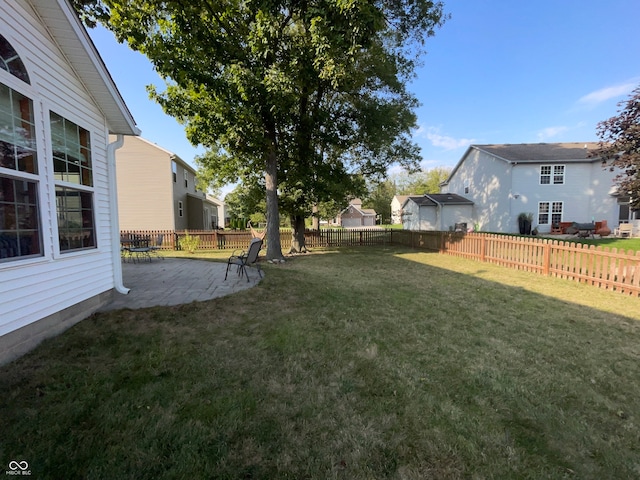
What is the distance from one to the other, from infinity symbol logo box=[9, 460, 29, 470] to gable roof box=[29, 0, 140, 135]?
4.61 meters

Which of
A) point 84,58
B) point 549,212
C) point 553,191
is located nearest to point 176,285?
point 84,58

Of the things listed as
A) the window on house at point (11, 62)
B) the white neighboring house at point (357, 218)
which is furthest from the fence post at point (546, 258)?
the white neighboring house at point (357, 218)

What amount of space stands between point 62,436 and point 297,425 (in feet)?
5.43

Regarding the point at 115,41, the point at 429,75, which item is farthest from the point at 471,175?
the point at 115,41

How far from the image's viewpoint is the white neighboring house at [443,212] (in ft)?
80.6

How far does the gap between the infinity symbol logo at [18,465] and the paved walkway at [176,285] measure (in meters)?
3.01

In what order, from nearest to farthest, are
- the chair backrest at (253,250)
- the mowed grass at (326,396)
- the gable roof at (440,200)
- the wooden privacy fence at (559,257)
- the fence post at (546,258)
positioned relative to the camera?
the mowed grass at (326,396) → the wooden privacy fence at (559,257) → the chair backrest at (253,250) → the fence post at (546,258) → the gable roof at (440,200)

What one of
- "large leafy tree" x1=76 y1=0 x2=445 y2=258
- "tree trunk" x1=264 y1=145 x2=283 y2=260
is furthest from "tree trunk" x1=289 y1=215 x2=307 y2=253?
"tree trunk" x1=264 y1=145 x2=283 y2=260

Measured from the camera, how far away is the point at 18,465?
6.06 ft

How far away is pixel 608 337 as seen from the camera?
4.03m

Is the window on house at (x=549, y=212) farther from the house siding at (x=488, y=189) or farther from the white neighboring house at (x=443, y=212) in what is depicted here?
the white neighboring house at (x=443, y=212)

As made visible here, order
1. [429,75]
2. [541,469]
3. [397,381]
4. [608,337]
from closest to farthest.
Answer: [541,469] → [397,381] → [608,337] → [429,75]

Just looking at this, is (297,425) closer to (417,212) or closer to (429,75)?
(429,75)

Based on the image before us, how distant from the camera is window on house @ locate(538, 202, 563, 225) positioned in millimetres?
21703
